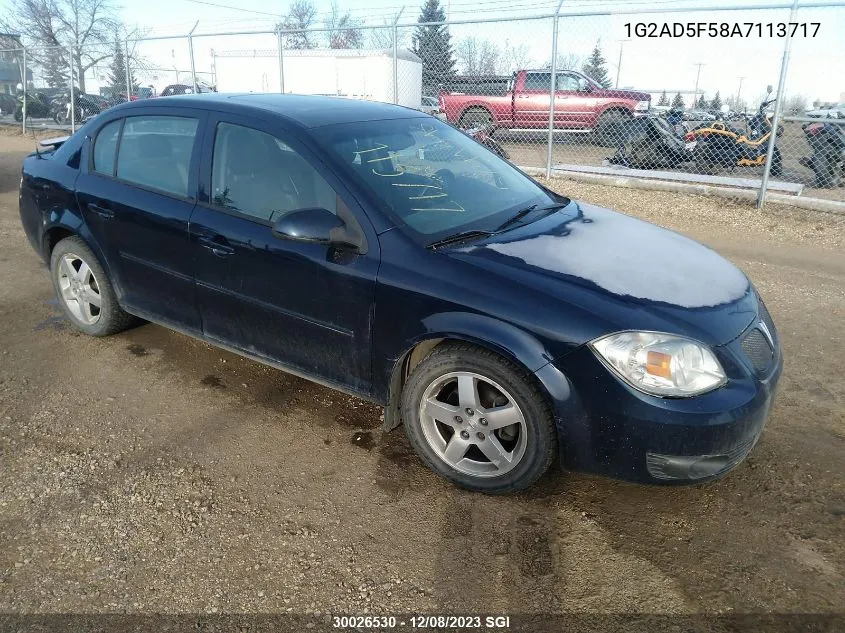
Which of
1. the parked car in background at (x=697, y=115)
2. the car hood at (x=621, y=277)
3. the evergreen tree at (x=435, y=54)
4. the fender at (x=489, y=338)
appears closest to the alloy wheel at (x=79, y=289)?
the fender at (x=489, y=338)

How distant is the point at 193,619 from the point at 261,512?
0.59 metres

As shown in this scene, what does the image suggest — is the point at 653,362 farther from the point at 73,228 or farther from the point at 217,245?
the point at 73,228

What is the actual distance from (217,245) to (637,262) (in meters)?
2.10

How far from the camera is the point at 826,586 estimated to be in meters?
2.35

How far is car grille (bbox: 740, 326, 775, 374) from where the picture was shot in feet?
8.85

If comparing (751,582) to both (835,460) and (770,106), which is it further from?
(770,106)

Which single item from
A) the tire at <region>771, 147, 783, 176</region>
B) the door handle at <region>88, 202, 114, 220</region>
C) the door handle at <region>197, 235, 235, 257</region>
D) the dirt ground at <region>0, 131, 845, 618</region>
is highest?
the door handle at <region>88, 202, 114, 220</region>

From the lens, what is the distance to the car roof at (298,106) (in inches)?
135

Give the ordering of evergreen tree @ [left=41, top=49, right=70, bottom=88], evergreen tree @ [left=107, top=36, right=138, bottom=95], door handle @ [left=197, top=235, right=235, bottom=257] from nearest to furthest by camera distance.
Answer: door handle @ [left=197, top=235, right=235, bottom=257] → evergreen tree @ [left=107, top=36, right=138, bottom=95] → evergreen tree @ [left=41, top=49, right=70, bottom=88]

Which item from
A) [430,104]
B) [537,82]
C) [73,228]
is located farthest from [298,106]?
[430,104]

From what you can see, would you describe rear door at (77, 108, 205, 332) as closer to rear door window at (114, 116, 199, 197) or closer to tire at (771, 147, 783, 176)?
rear door window at (114, 116, 199, 197)

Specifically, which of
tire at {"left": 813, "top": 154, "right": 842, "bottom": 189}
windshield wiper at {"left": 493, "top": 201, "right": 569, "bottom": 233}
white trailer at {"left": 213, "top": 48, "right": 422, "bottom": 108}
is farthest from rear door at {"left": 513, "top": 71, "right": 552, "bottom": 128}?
windshield wiper at {"left": 493, "top": 201, "right": 569, "bottom": 233}

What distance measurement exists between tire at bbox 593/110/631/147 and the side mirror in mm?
10289

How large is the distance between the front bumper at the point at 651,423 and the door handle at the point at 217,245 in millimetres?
1764
